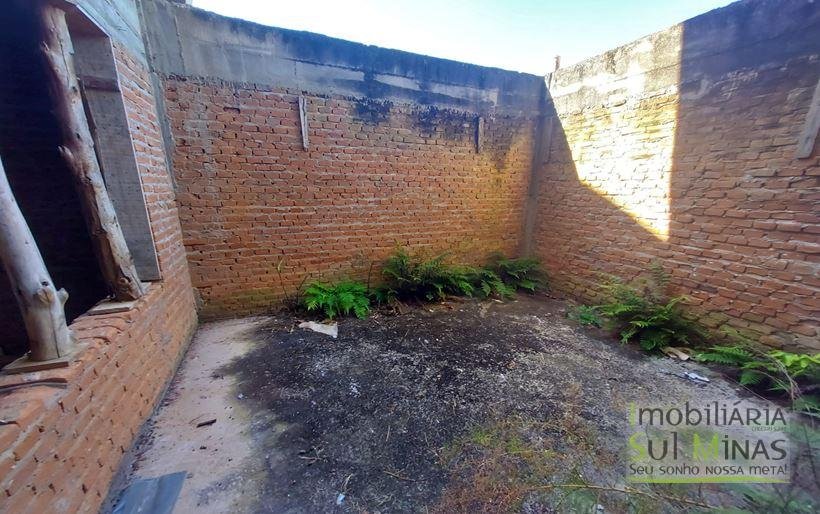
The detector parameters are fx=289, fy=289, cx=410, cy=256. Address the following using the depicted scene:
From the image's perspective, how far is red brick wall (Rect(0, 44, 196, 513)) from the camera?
4.10ft

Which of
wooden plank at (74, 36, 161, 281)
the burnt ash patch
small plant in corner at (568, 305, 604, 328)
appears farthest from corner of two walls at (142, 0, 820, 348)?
the burnt ash patch

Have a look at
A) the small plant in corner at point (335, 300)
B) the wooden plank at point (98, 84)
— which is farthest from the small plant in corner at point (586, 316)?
the wooden plank at point (98, 84)

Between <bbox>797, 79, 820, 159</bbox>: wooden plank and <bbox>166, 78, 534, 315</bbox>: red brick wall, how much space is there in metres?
3.21

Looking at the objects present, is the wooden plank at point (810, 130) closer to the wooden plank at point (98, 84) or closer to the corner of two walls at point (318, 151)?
the corner of two walls at point (318, 151)

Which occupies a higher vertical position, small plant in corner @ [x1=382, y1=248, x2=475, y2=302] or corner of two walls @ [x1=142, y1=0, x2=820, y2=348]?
corner of two walls @ [x1=142, y1=0, x2=820, y2=348]

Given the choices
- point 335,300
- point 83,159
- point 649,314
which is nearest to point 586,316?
point 649,314

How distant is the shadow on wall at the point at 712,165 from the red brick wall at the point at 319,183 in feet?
4.92

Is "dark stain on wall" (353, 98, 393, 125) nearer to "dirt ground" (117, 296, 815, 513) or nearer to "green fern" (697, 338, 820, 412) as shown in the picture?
"dirt ground" (117, 296, 815, 513)

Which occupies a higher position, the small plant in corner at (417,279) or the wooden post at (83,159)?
the wooden post at (83,159)

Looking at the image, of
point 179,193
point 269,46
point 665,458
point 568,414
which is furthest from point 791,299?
point 179,193

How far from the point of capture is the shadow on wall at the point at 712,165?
2764 mm

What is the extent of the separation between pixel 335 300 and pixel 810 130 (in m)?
5.30

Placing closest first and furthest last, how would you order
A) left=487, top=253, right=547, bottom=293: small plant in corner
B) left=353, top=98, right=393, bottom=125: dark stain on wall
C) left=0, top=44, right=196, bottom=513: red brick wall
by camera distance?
left=0, top=44, right=196, bottom=513: red brick wall, left=353, top=98, right=393, bottom=125: dark stain on wall, left=487, top=253, right=547, bottom=293: small plant in corner

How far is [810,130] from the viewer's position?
2650 millimetres
